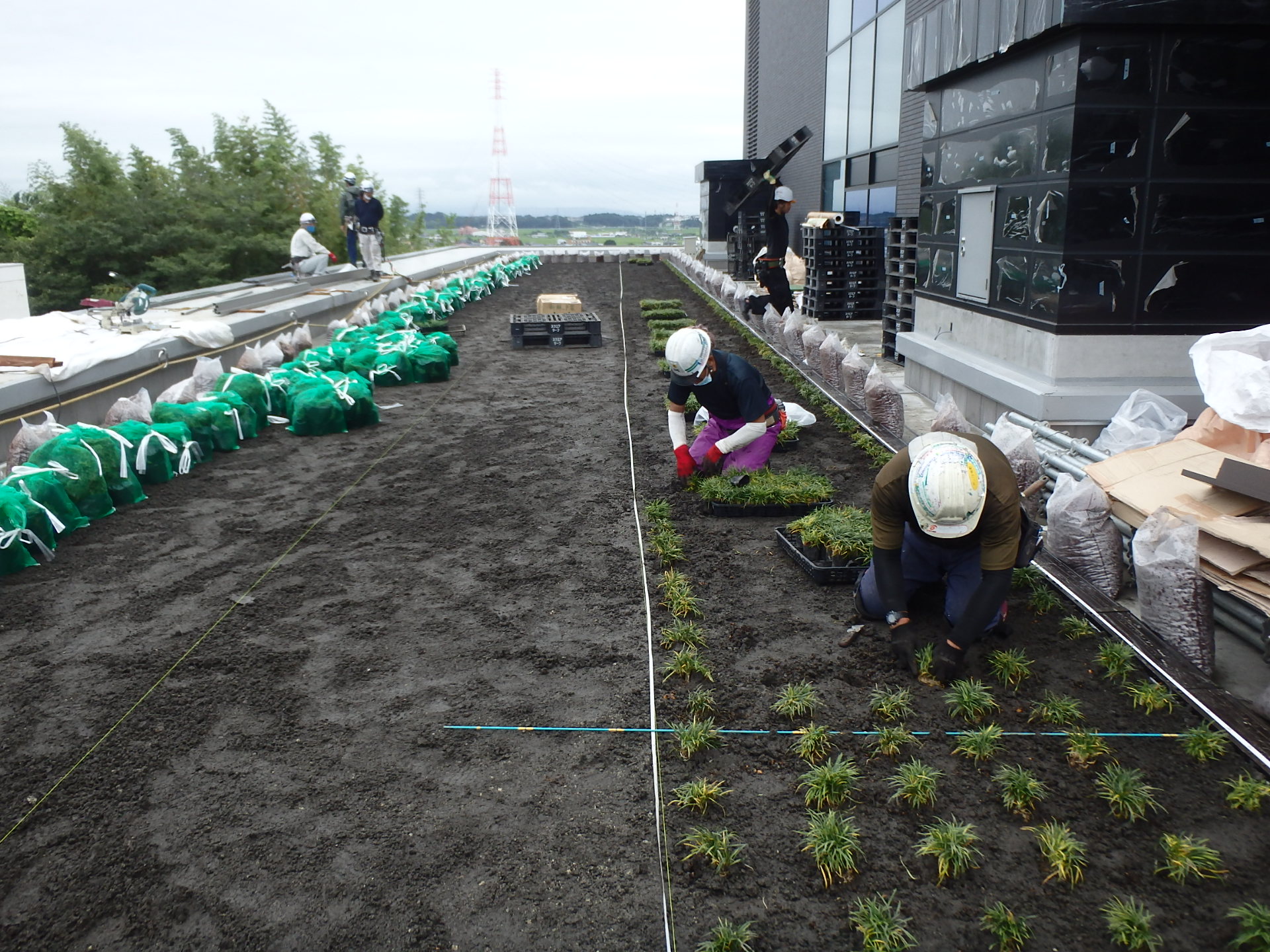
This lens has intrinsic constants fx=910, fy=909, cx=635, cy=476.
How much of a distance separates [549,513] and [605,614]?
1.80 meters

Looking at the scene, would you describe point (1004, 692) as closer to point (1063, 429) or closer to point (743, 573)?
point (743, 573)

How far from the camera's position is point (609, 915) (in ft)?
9.51

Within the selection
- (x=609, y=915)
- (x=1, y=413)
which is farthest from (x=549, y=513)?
(x=1, y=413)

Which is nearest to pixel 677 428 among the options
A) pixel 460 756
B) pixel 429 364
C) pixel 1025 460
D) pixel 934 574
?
pixel 1025 460

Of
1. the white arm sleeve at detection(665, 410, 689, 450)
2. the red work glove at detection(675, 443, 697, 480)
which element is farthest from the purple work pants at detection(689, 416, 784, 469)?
the white arm sleeve at detection(665, 410, 689, 450)

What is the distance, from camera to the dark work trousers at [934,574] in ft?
14.3

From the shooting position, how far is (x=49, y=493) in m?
6.14

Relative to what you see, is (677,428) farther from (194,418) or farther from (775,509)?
(194,418)

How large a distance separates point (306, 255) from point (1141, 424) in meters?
18.2

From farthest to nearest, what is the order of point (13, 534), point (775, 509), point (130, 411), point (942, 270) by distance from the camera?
point (942, 270) → point (130, 411) → point (775, 509) → point (13, 534)

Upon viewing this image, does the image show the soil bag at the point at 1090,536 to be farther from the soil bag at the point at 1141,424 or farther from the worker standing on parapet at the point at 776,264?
the worker standing on parapet at the point at 776,264

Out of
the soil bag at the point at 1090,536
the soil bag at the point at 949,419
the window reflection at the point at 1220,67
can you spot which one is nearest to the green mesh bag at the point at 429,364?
the soil bag at the point at 949,419

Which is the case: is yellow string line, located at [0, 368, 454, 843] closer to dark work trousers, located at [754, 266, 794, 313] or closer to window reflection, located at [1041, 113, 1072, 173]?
window reflection, located at [1041, 113, 1072, 173]

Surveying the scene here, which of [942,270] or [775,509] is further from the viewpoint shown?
[942,270]
